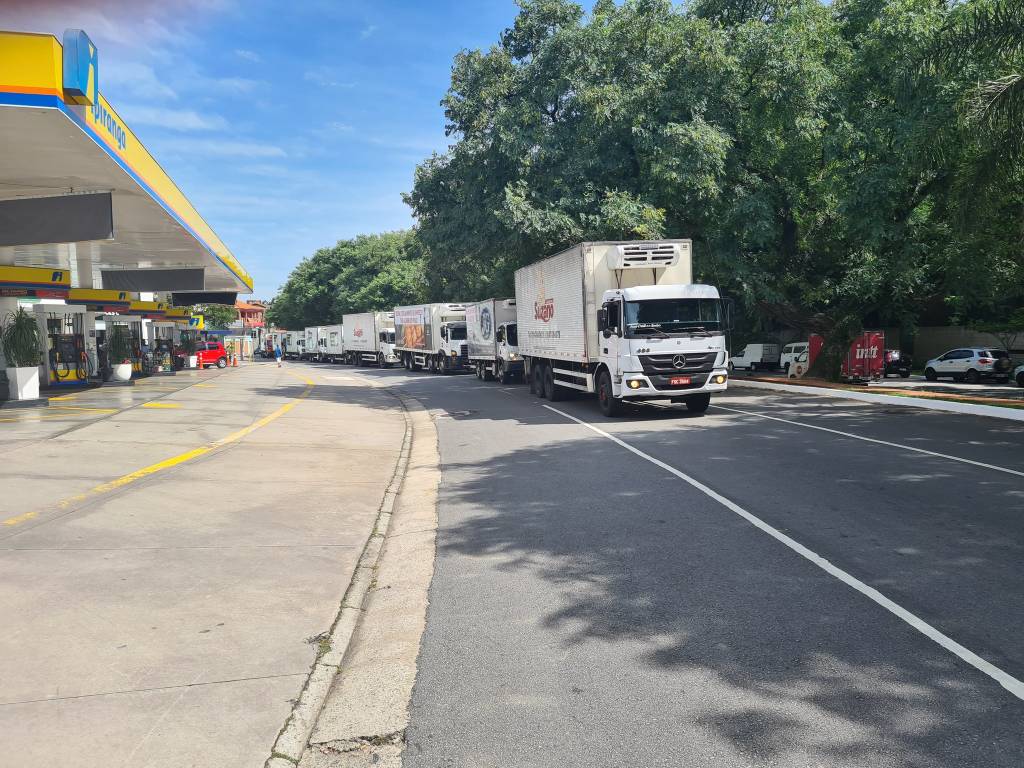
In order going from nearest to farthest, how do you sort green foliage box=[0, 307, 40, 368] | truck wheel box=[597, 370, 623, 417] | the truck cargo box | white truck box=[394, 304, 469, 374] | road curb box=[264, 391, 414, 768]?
road curb box=[264, 391, 414, 768] → truck wheel box=[597, 370, 623, 417] → the truck cargo box → green foliage box=[0, 307, 40, 368] → white truck box=[394, 304, 469, 374]

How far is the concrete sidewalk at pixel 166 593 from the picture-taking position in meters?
3.92

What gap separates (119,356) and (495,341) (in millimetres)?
15844

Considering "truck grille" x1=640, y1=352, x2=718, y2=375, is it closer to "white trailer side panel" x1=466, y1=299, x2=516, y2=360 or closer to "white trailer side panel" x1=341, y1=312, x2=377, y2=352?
"white trailer side panel" x1=466, y1=299, x2=516, y2=360

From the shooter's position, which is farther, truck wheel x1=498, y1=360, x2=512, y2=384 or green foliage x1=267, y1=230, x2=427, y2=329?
green foliage x1=267, y1=230, x2=427, y2=329

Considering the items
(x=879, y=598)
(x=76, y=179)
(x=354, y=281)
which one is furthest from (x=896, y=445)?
(x=354, y=281)

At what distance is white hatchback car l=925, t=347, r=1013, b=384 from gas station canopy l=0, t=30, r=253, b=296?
2837 cm

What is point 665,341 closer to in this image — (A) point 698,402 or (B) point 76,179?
(A) point 698,402

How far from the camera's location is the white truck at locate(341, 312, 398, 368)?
53.8 metres

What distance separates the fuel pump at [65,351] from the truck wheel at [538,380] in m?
17.5

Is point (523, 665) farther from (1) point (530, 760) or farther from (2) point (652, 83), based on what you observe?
(2) point (652, 83)

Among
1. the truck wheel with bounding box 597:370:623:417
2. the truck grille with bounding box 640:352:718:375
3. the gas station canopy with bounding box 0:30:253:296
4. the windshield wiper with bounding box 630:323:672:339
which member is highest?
the gas station canopy with bounding box 0:30:253:296

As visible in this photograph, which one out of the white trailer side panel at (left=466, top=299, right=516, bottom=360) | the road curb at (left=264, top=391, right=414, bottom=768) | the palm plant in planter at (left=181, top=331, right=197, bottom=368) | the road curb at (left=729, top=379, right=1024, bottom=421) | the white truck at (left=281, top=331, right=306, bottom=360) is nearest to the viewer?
the road curb at (left=264, top=391, right=414, bottom=768)

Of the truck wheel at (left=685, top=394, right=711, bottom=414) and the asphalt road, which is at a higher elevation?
the truck wheel at (left=685, top=394, right=711, bottom=414)

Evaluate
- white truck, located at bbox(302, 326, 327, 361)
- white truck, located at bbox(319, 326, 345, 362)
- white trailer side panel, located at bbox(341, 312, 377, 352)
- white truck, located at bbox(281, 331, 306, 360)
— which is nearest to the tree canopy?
white trailer side panel, located at bbox(341, 312, 377, 352)
